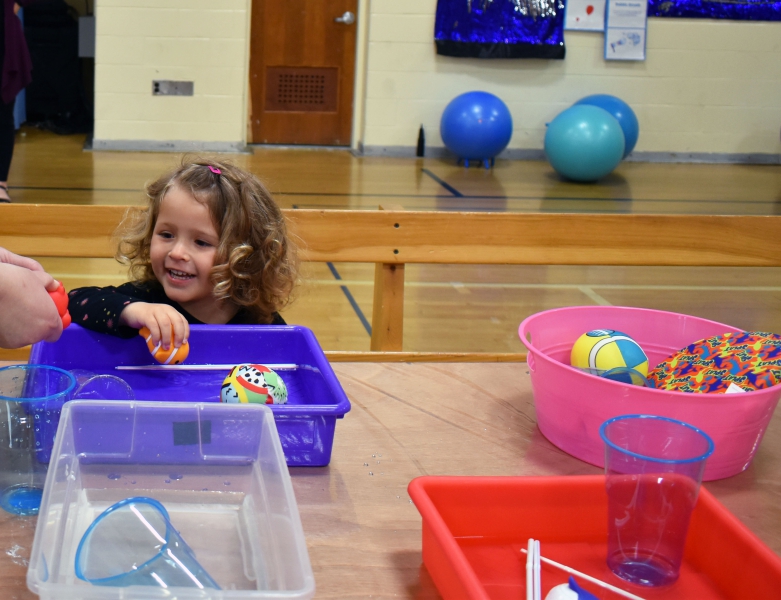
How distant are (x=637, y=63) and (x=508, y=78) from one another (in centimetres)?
92

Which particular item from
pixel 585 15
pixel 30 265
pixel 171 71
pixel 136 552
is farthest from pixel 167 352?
pixel 585 15

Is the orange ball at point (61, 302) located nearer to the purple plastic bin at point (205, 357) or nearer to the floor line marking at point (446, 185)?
the purple plastic bin at point (205, 357)

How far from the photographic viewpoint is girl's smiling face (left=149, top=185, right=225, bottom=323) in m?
1.42

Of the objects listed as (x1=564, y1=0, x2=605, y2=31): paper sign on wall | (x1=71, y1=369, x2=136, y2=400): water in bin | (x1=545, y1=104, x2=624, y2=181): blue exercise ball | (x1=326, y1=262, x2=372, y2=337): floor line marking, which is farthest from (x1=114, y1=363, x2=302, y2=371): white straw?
(x1=564, y1=0, x2=605, y2=31): paper sign on wall

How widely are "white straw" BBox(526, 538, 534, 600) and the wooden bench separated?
104 centimetres

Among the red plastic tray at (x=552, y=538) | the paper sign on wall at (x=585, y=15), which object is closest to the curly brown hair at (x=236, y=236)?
the red plastic tray at (x=552, y=538)

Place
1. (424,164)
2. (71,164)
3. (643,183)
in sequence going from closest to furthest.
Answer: (71,164) → (643,183) → (424,164)

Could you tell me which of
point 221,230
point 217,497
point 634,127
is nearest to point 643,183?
point 634,127

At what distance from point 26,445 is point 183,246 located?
66cm

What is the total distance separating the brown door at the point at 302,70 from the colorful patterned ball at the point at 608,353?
508 centimetres

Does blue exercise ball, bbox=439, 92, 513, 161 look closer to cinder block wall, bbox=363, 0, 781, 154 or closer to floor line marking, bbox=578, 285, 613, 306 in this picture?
cinder block wall, bbox=363, 0, 781, 154

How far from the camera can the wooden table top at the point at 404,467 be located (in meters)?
0.75

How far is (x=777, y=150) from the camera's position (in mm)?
6477

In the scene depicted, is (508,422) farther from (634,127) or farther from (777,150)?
(777,150)
